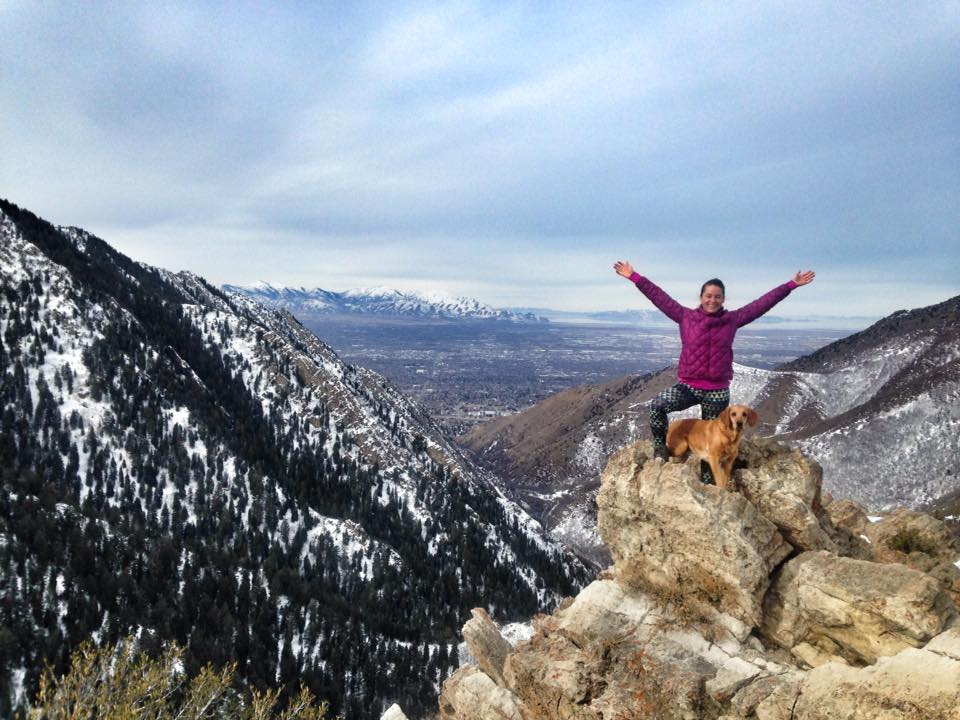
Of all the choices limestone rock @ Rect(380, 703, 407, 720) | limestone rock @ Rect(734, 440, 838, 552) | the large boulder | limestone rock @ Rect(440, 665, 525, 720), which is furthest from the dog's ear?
limestone rock @ Rect(380, 703, 407, 720)

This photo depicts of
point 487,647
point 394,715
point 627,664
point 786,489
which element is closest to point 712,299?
point 786,489

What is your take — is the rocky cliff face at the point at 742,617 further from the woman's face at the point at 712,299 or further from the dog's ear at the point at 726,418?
the woman's face at the point at 712,299

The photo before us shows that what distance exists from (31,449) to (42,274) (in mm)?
57773

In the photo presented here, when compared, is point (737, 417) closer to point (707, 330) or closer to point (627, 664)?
point (707, 330)

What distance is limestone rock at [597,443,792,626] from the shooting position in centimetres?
1722

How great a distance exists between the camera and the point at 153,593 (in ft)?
313

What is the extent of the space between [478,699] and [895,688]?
51.9 ft

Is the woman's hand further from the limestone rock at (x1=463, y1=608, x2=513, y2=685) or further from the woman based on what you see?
the limestone rock at (x1=463, y1=608, x2=513, y2=685)

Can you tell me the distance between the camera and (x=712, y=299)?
597 inches

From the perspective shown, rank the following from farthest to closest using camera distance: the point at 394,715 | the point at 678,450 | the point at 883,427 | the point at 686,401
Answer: the point at 883,427, the point at 394,715, the point at 678,450, the point at 686,401

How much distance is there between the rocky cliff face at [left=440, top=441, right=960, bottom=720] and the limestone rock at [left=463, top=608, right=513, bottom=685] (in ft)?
0.56

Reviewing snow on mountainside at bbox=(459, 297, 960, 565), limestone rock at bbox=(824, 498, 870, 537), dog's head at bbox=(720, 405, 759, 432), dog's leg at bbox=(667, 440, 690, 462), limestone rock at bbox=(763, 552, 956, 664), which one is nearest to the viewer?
limestone rock at bbox=(763, 552, 956, 664)

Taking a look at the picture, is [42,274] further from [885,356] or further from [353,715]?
[885,356]

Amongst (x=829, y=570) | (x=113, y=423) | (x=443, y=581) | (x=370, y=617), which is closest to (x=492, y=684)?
(x=829, y=570)
